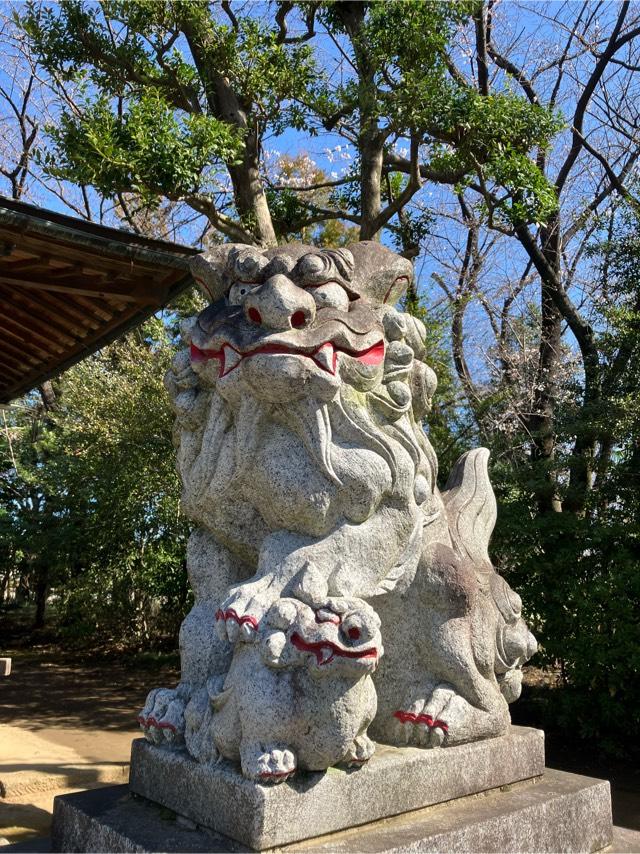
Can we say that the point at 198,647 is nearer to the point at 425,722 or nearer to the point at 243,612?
the point at 243,612

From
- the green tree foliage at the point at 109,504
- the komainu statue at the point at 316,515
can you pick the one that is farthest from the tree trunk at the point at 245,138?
the komainu statue at the point at 316,515

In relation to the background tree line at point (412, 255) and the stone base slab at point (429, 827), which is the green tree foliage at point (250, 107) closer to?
the background tree line at point (412, 255)

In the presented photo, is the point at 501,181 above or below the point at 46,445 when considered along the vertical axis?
above

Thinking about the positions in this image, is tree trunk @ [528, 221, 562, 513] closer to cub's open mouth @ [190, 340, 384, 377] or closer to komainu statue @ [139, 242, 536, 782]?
komainu statue @ [139, 242, 536, 782]

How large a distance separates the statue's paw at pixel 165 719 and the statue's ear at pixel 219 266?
1374 millimetres

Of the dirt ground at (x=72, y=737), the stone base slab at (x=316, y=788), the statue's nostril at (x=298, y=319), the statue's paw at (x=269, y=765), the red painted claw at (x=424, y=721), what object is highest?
the statue's nostril at (x=298, y=319)

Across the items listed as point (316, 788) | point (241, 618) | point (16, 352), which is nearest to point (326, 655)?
point (241, 618)

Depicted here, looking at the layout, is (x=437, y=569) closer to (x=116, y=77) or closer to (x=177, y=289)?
(x=177, y=289)

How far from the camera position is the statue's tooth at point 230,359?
7.97ft

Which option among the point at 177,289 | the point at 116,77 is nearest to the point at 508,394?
the point at 177,289

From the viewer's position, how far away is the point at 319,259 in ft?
8.27

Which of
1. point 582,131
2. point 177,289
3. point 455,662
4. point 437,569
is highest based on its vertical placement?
point 582,131

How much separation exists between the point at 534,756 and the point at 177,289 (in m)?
3.49

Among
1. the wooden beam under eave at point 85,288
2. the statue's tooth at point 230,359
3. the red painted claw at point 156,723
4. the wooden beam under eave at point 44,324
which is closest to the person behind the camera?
the red painted claw at point 156,723
